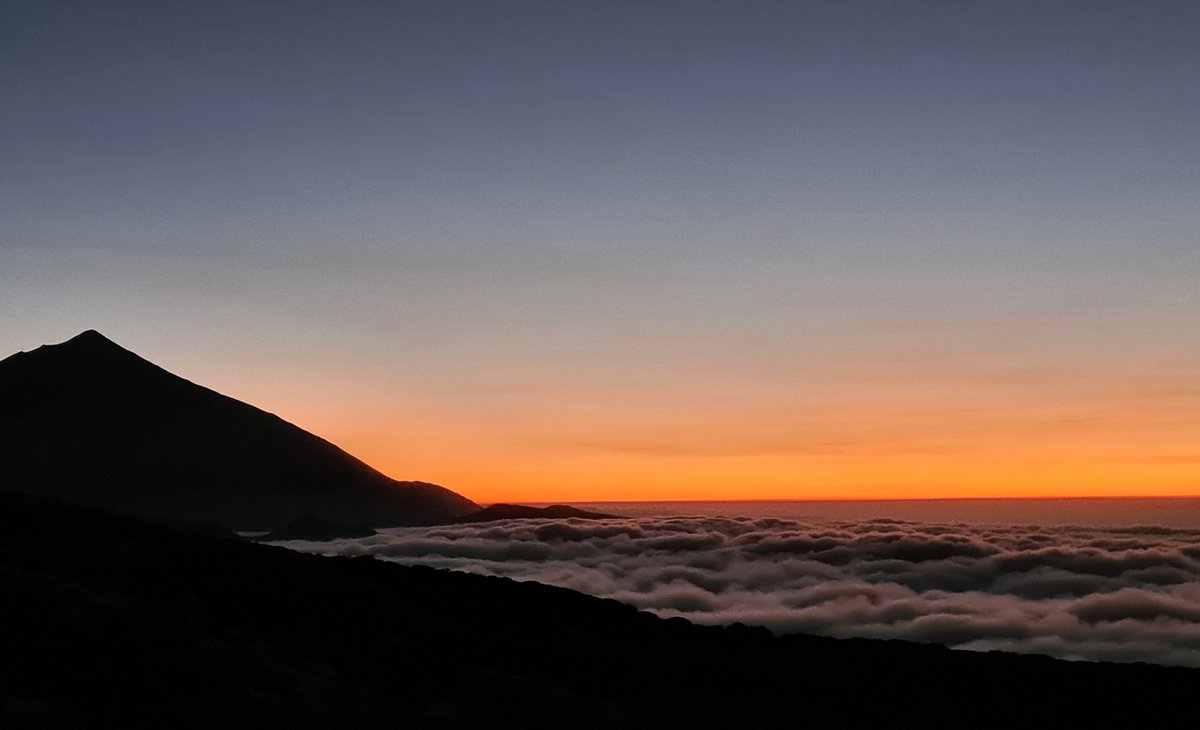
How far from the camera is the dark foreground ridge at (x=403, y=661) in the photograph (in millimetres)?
25750

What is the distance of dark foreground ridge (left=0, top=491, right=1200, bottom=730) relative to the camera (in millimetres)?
25750

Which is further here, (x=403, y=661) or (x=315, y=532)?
(x=315, y=532)

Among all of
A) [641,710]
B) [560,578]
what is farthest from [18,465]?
[641,710]

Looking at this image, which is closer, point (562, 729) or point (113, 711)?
point (113, 711)

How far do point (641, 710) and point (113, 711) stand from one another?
14.6 meters

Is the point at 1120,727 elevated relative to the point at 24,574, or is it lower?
lower

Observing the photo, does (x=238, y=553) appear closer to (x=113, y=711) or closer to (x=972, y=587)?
(x=113, y=711)

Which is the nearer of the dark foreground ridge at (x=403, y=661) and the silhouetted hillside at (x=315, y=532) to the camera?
the dark foreground ridge at (x=403, y=661)

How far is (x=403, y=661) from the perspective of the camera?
103ft

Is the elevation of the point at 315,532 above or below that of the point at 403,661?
below

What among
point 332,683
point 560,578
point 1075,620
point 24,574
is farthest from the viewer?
point 560,578

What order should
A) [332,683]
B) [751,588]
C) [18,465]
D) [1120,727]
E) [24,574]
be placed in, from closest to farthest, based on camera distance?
1. [332,683]
2. [24,574]
3. [1120,727]
4. [751,588]
5. [18,465]

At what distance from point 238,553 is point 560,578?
2018 inches

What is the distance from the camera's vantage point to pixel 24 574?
1199 inches
